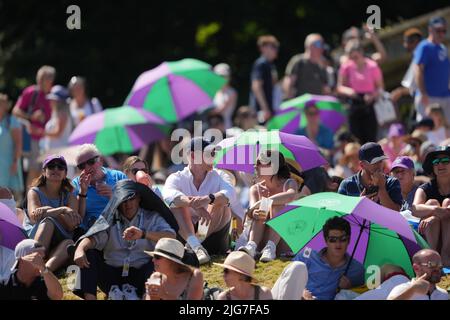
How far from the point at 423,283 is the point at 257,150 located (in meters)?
3.64

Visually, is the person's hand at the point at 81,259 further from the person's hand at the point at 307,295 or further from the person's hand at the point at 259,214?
the person's hand at the point at 259,214

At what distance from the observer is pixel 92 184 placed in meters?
13.5

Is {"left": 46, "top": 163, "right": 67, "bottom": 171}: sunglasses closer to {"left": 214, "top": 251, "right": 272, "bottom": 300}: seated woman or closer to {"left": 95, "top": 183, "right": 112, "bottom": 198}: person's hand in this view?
{"left": 95, "top": 183, "right": 112, "bottom": 198}: person's hand

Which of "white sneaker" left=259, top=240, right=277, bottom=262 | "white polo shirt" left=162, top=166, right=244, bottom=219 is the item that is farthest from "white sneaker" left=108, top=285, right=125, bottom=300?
"white polo shirt" left=162, top=166, right=244, bottom=219

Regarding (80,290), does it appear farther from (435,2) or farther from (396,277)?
(435,2)

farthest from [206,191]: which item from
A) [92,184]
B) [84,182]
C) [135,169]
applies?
[84,182]

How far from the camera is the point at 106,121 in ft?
61.2

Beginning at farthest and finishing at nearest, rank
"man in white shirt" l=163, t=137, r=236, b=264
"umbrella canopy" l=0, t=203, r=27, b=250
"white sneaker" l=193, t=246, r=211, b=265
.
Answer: "man in white shirt" l=163, t=137, r=236, b=264 → "white sneaker" l=193, t=246, r=211, b=265 → "umbrella canopy" l=0, t=203, r=27, b=250

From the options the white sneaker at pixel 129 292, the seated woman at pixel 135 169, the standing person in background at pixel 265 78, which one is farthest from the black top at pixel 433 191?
the standing person in background at pixel 265 78

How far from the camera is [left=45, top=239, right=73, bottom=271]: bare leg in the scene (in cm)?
1279

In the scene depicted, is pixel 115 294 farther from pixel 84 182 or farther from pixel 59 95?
pixel 59 95

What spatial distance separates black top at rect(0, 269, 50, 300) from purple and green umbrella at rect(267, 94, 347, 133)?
8.10 metres

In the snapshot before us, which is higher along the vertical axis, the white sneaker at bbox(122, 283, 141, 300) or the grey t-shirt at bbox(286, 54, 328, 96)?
the grey t-shirt at bbox(286, 54, 328, 96)

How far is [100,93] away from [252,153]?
12.0 metres
